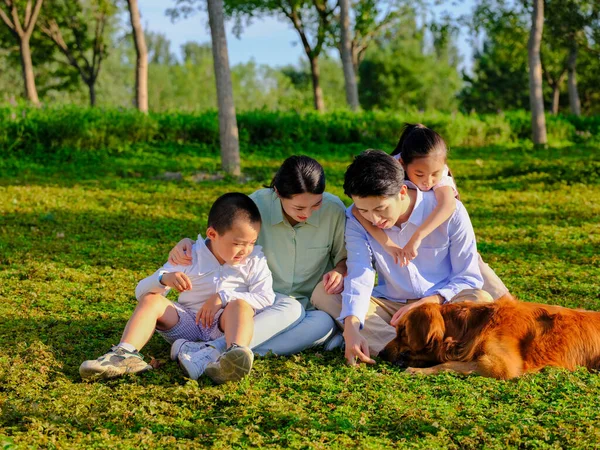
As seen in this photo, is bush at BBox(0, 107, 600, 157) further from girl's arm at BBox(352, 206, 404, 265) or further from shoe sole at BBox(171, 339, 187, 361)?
girl's arm at BBox(352, 206, 404, 265)

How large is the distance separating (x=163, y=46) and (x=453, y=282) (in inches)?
4680

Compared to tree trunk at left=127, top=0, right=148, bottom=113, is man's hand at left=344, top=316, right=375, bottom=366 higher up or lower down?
lower down

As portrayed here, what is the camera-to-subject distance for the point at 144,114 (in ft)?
46.7

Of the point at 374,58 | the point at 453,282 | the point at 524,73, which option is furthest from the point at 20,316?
the point at 374,58

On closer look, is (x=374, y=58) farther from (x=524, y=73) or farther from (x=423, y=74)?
(x=524, y=73)

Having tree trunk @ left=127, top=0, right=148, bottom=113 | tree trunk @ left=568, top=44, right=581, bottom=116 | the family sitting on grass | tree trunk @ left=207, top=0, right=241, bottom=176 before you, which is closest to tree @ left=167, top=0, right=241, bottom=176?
tree trunk @ left=207, top=0, right=241, bottom=176

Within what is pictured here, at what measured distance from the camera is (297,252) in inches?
190

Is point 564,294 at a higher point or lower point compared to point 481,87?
lower

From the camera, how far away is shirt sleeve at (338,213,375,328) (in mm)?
4410

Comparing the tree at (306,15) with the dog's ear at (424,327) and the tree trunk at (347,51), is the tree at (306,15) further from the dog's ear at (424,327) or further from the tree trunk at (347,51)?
the dog's ear at (424,327)

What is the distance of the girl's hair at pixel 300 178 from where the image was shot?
4.33m

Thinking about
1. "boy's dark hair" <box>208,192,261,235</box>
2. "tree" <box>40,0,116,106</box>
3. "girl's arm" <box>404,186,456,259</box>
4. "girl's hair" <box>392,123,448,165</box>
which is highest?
"tree" <box>40,0,116,106</box>

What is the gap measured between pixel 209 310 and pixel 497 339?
5.56 feet

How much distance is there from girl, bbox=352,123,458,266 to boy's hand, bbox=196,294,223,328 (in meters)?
1.05
